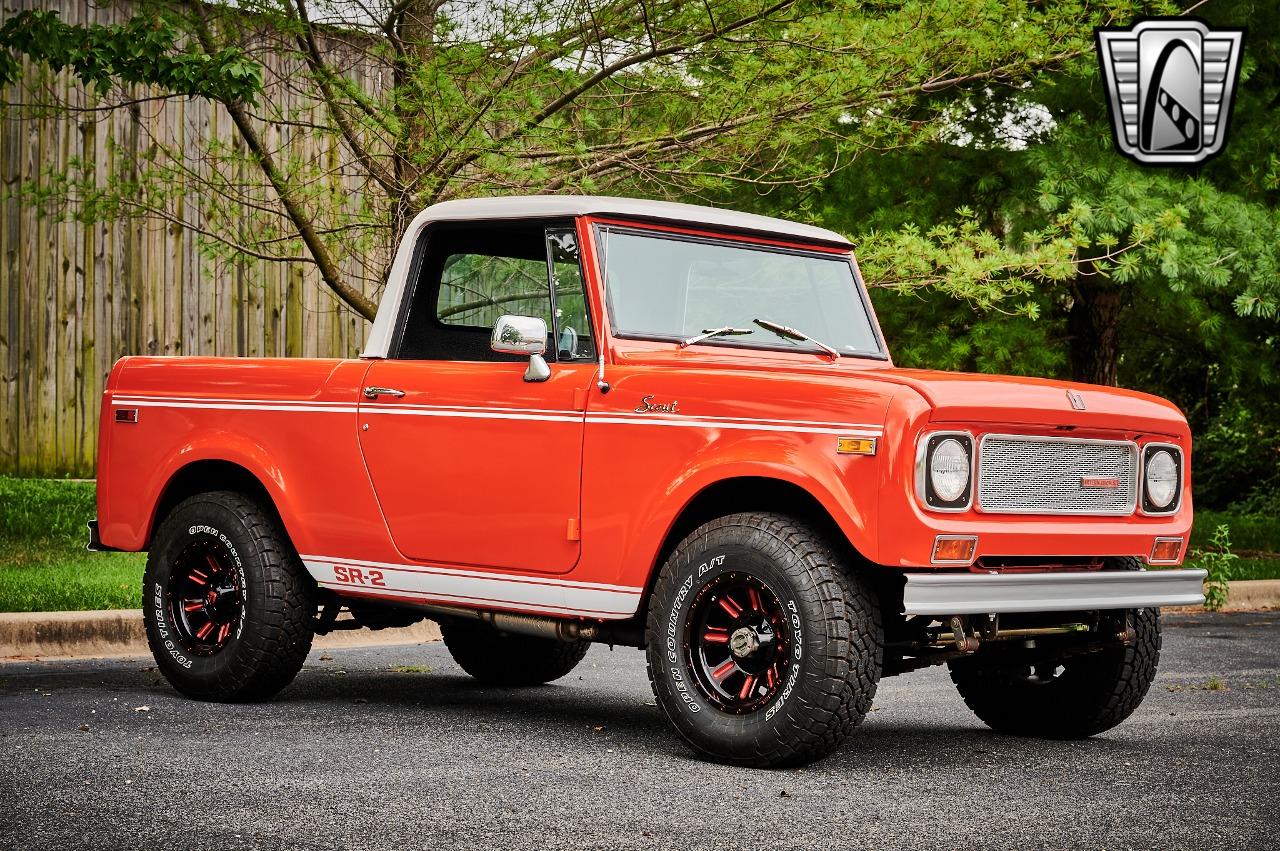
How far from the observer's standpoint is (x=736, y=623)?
6078 millimetres

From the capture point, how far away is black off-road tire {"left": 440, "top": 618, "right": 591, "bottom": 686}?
27.9ft

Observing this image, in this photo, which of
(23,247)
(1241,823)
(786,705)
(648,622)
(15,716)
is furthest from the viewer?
(23,247)

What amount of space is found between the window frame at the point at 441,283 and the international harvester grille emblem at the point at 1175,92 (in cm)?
811

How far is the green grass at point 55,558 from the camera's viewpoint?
396 inches

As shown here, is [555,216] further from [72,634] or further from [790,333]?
[72,634]

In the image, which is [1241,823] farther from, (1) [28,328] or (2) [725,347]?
(1) [28,328]

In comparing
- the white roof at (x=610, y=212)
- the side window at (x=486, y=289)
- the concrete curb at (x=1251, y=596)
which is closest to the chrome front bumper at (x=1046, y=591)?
the white roof at (x=610, y=212)

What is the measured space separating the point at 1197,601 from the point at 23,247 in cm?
1138

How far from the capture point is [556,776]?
581 cm

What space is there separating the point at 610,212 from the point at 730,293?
0.65 meters

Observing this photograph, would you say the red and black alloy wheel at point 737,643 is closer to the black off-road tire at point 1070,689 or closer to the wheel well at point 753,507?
the wheel well at point 753,507

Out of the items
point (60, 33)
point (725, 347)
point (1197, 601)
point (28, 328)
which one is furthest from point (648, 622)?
point (28, 328)

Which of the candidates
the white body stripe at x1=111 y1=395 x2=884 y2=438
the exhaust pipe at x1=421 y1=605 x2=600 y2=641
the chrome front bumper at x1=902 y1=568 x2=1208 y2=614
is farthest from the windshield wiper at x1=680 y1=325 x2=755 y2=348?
the chrome front bumper at x1=902 y1=568 x2=1208 y2=614

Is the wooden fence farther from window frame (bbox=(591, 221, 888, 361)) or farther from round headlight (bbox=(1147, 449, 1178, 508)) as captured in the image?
round headlight (bbox=(1147, 449, 1178, 508))
